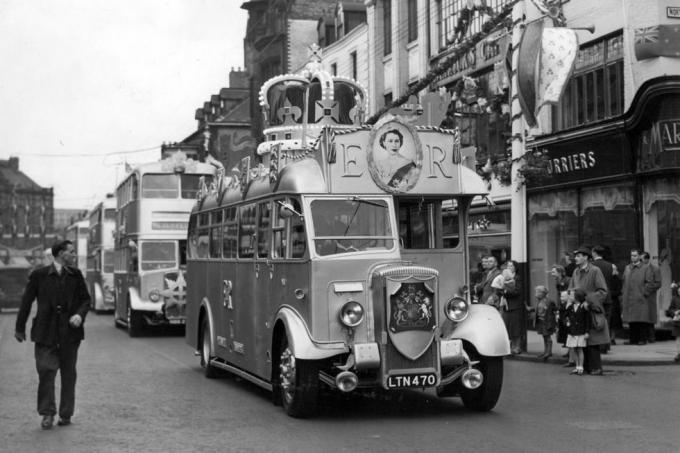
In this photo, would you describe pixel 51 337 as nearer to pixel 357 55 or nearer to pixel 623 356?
pixel 623 356

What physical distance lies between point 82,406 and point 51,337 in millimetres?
1931

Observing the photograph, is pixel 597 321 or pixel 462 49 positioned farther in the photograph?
pixel 462 49

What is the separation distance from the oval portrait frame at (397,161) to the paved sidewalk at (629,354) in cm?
672

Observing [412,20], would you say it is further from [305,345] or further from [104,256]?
[305,345]

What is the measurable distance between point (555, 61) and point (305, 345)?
12624 millimetres

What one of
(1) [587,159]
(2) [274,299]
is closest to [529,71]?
(1) [587,159]

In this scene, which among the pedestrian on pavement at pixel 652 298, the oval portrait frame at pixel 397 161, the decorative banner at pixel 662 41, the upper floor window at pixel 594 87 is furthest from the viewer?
the upper floor window at pixel 594 87

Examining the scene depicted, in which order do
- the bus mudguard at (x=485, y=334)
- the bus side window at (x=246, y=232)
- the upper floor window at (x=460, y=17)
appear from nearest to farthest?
the bus mudguard at (x=485, y=334) < the bus side window at (x=246, y=232) < the upper floor window at (x=460, y=17)

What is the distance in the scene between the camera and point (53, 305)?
10.5m

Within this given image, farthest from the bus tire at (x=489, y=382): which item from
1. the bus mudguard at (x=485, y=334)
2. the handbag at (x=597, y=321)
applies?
the handbag at (x=597, y=321)

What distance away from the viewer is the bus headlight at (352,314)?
413 inches

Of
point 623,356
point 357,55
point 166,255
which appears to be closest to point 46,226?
point 357,55

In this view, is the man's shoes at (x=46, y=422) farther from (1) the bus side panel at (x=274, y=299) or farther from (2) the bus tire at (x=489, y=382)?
(2) the bus tire at (x=489, y=382)

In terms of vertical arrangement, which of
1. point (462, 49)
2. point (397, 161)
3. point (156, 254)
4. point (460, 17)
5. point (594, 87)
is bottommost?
point (156, 254)
